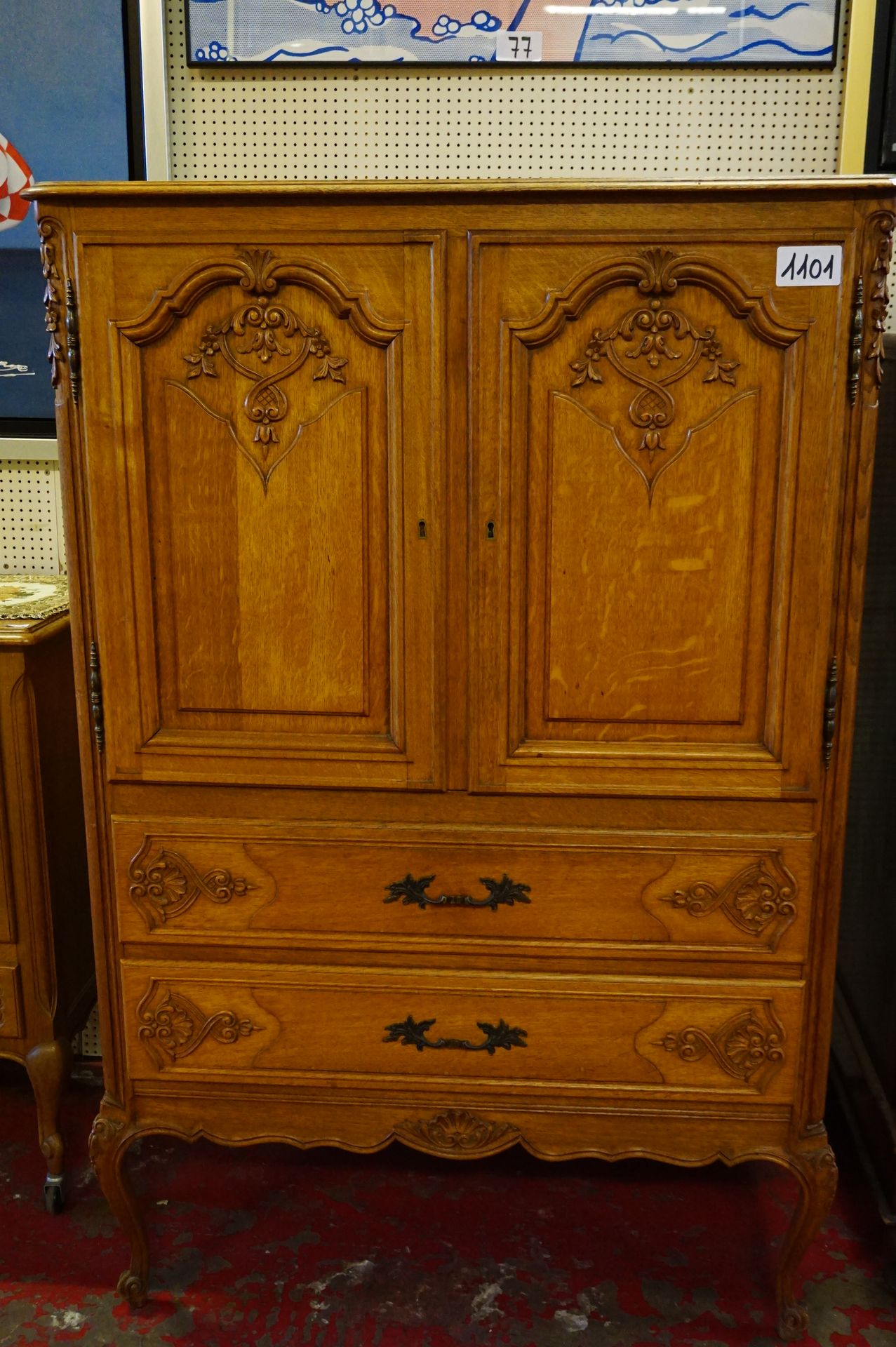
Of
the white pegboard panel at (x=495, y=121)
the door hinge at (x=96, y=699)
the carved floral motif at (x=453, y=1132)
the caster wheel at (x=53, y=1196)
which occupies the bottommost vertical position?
the caster wheel at (x=53, y=1196)

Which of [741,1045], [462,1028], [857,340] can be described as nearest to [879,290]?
[857,340]

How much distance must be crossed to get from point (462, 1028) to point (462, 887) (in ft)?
0.95

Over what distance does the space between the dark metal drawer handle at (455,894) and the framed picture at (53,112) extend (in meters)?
1.72

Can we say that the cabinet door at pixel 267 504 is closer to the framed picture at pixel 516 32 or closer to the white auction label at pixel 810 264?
the white auction label at pixel 810 264

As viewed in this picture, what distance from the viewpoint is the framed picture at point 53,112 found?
2.28 meters

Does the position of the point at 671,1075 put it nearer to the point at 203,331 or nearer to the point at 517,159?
the point at 203,331

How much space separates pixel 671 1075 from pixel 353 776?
84 centimetres

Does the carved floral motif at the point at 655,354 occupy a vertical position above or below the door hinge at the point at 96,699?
above

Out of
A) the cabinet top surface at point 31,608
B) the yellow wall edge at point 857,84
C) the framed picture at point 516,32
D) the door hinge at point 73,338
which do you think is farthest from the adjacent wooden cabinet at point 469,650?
the framed picture at point 516,32

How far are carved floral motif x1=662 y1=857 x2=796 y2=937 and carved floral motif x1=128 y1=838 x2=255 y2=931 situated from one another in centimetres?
84

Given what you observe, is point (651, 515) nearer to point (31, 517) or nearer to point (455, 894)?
point (455, 894)

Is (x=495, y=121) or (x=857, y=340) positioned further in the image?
(x=495, y=121)

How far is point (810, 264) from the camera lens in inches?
61.8

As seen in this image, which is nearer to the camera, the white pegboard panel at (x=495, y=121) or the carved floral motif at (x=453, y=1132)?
the carved floral motif at (x=453, y=1132)
